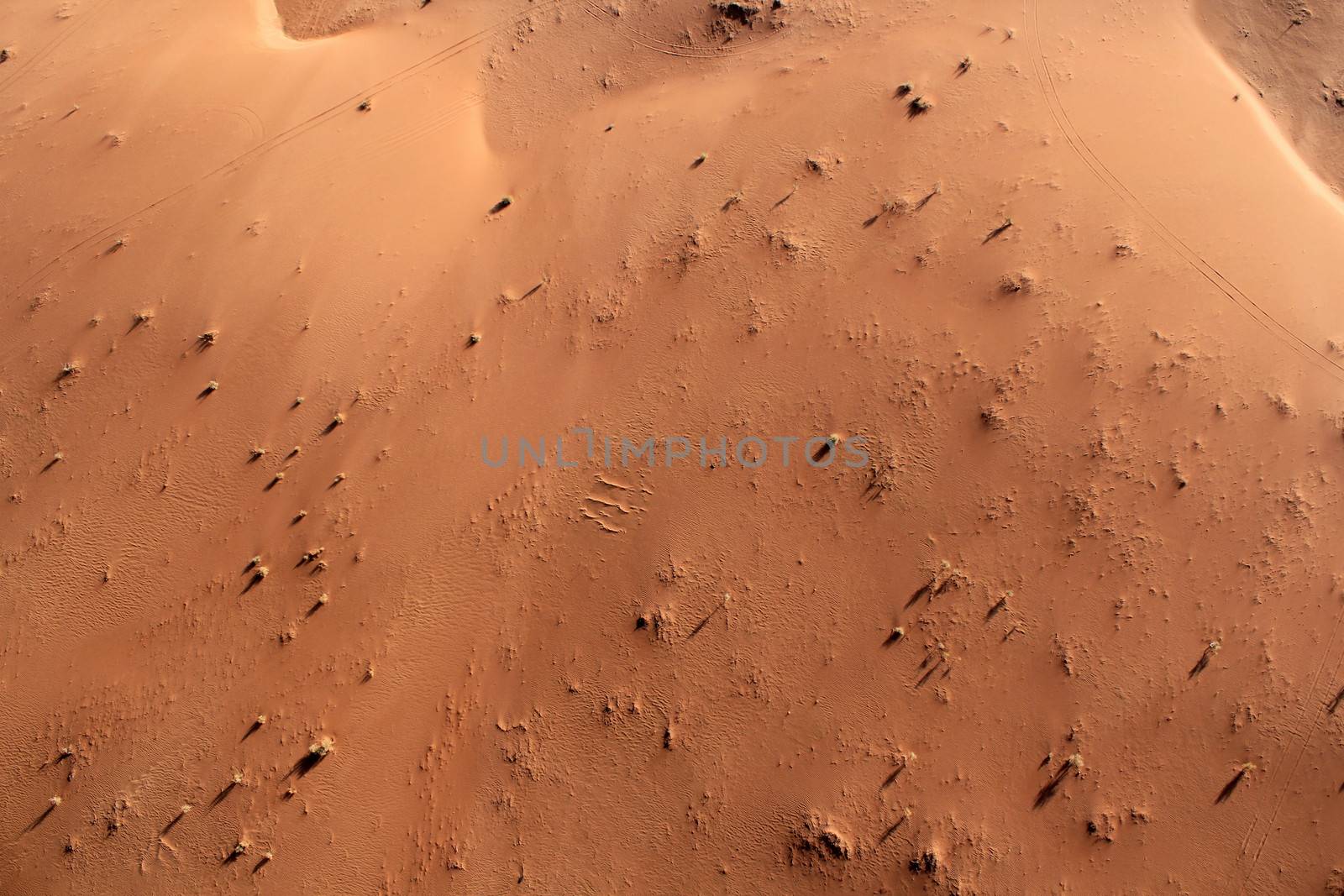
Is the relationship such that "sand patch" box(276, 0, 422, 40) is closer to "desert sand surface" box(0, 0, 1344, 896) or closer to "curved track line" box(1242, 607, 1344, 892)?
"desert sand surface" box(0, 0, 1344, 896)

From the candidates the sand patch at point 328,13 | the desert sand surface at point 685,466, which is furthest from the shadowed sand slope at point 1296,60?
the sand patch at point 328,13

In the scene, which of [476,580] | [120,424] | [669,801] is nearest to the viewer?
[669,801]

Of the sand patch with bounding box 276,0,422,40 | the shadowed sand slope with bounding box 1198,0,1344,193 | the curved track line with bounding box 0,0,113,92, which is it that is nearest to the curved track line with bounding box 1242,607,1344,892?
the shadowed sand slope with bounding box 1198,0,1344,193

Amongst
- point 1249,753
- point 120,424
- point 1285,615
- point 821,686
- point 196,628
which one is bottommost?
point 1249,753

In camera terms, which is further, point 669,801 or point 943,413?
point 943,413

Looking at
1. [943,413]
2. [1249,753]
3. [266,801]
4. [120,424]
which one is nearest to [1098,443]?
[943,413]

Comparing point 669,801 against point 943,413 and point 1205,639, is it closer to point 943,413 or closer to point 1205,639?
point 943,413

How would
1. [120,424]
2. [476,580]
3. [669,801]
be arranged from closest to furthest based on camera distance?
[669,801], [476,580], [120,424]

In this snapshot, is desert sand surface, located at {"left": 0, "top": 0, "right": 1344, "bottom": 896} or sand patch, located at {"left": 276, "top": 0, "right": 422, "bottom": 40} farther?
sand patch, located at {"left": 276, "top": 0, "right": 422, "bottom": 40}
